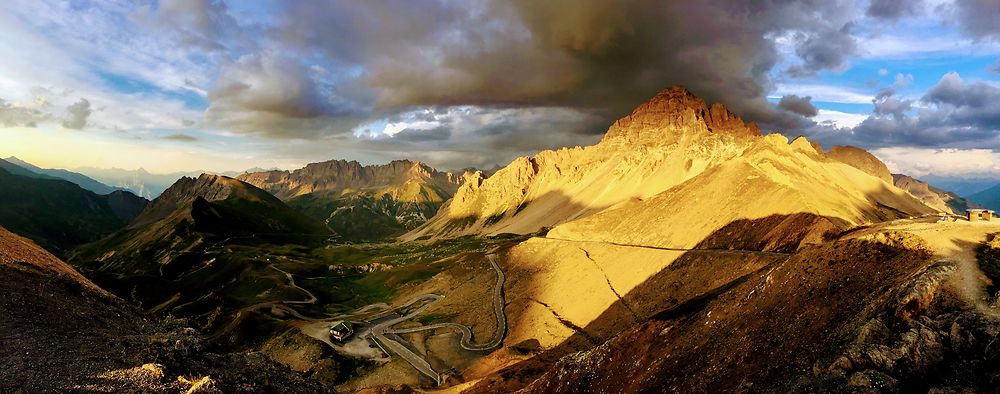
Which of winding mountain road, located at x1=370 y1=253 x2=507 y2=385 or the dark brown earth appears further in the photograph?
winding mountain road, located at x1=370 y1=253 x2=507 y2=385

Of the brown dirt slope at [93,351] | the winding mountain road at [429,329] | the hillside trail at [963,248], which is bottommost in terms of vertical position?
the winding mountain road at [429,329]

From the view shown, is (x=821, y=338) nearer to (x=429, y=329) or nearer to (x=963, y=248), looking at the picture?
(x=963, y=248)

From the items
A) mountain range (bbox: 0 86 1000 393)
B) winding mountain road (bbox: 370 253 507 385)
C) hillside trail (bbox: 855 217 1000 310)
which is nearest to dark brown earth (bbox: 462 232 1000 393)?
mountain range (bbox: 0 86 1000 393)

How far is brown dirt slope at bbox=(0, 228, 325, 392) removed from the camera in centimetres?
2873

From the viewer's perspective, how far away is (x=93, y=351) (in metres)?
33.4

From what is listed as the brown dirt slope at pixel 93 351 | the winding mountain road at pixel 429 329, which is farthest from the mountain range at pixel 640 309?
the winding mountain road at pixel 429 329

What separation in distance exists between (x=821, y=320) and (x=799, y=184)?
72.4 m

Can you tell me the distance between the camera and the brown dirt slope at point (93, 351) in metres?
28.7

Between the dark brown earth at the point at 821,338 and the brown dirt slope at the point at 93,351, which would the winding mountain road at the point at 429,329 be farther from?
the brown dirt slope at the point at 93,351

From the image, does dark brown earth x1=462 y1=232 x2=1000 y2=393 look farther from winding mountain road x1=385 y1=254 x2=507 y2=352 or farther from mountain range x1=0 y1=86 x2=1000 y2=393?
winding mountain road x1=385 y1=254 x2=507 y2=352

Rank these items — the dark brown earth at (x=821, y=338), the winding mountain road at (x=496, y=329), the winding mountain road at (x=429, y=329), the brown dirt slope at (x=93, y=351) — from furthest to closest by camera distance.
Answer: the winding mountain road at (x=496, y=329) < the winding mountain road at (x=429, y=329) < the brown dirt slope at (x=93, y=351) < the dark brown earth at (x=821, y=338)

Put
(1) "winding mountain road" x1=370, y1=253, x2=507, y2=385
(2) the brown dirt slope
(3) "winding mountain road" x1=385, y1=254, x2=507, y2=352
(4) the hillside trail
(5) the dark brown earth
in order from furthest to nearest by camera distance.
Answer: (3) "winding mountain road" x1=385, y1=254, x2=507, y2=352 → (1) "winding mountain road" x1=370, y1=253, x2=507, y2=385 → (4) the hillside trail → (2) the brown dirt slope → (5) the dark brown earth

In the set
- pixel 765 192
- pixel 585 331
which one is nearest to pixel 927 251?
pixel 585 331

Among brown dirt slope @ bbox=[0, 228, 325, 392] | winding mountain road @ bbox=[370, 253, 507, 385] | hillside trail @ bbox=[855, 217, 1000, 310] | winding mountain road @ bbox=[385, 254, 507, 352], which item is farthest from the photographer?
winding mountain road @ bbox=[385, 254, 507, 352]
